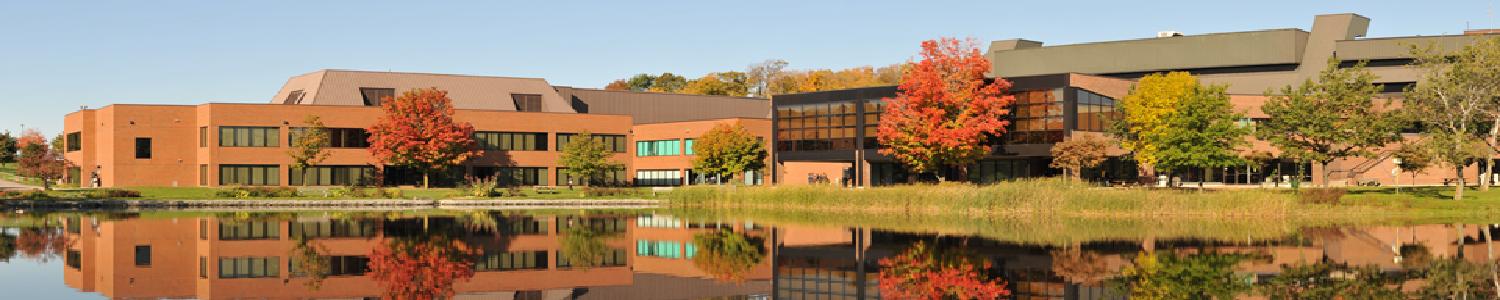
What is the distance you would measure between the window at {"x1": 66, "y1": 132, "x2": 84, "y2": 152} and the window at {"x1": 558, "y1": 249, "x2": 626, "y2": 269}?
7370 centimetres

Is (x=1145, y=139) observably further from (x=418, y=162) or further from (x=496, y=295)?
(x=496, y=295)

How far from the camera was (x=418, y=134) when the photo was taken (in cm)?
8562

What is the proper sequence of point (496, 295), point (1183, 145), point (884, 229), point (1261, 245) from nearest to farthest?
1. point (496, 295)
2. point (1261, 245)
3. point (884, 229)
4. point (1183, 145)

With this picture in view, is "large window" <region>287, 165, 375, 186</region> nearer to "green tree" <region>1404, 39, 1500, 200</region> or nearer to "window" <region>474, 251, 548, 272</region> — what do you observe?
"window" <region>474, 251, 548, 272</region>

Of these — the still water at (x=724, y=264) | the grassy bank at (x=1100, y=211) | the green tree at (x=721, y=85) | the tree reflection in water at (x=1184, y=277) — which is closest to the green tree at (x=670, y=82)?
the green tree at (x=721, y=85)

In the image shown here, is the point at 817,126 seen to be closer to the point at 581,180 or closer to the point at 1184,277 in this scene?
the point at 581,180

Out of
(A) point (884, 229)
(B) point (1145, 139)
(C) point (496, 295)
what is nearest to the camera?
(C) point (496, 295)

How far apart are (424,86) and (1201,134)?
2261 inches

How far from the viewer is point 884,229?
138 ft

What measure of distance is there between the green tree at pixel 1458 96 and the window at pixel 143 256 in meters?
48.6

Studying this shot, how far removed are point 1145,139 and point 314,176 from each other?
51.9m

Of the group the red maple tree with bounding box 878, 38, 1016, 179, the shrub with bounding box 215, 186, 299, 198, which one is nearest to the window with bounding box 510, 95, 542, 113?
the shrub with bounding box 215, 186, 299, 198

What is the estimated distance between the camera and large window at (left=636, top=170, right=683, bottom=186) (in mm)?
98250

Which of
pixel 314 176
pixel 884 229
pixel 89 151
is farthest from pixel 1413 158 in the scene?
pixel 89 151
